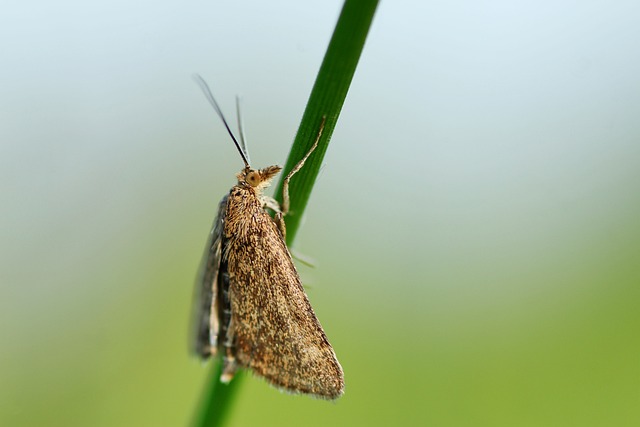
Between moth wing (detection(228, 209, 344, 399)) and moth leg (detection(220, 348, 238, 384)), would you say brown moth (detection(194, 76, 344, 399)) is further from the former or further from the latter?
moth leg (detection(220, 348, 238, 384))

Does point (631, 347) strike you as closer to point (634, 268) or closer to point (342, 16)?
point (634, 268)

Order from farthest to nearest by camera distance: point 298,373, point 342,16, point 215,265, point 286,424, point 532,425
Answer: point 286,424 < point 532,425 < point 215,265 < point 298,373 < point 342,16

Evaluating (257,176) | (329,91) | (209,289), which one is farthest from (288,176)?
(209,289)

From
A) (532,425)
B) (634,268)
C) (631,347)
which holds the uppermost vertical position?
(634,268)

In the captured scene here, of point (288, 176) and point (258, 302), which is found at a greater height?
point (288, 176)

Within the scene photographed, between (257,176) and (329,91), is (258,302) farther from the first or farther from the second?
(329,91)

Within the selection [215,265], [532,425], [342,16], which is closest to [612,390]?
[532,425]
